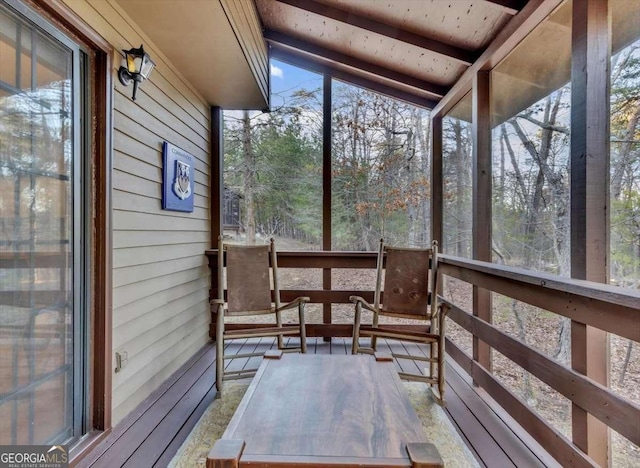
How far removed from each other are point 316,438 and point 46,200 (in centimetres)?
164

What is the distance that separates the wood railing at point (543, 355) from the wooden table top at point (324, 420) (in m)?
0.74

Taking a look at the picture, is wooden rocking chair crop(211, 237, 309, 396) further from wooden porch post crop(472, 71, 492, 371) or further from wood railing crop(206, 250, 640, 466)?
wooden porch post crop(472, 71, 492, 371)

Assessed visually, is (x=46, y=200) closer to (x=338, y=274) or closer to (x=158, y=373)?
(x=158, y=373)

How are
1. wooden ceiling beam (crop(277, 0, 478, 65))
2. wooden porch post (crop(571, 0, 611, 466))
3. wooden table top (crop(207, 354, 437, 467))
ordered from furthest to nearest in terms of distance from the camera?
1. wooden ceiling beam (crop(277, 0, 478, 65))
2. wooden porch post (crop(571, 0, 611, 466))
3. wooden table top (crop(207, 354, 437, 467))

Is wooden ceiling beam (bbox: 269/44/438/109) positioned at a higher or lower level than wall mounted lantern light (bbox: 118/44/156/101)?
higher

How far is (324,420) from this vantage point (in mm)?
1344

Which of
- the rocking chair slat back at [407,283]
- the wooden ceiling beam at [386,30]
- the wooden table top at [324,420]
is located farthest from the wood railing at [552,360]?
the wooden ceiling beam at [386,30]

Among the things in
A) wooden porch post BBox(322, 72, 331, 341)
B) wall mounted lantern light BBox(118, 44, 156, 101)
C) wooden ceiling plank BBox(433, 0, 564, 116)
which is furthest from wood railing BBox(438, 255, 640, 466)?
wall mounted lantern light BBox(118, 44, 156, 101)

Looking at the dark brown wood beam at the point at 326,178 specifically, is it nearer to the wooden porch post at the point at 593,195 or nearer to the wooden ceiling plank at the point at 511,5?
the wooden ceiling plank at the point at 511,5

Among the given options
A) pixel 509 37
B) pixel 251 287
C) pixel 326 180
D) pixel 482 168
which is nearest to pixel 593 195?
pixel 482 168

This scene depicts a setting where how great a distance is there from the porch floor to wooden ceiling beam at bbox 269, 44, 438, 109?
112 inches

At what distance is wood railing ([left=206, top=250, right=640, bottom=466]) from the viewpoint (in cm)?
123

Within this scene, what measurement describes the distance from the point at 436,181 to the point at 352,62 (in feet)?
5.15

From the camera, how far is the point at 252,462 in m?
1.09
